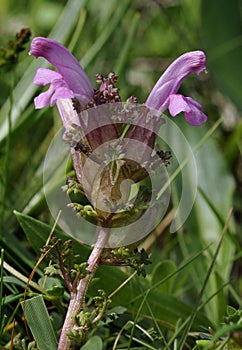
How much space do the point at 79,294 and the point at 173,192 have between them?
65 cm

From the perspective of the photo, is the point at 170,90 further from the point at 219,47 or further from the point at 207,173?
the point at 219,47

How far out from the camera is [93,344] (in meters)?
0.89

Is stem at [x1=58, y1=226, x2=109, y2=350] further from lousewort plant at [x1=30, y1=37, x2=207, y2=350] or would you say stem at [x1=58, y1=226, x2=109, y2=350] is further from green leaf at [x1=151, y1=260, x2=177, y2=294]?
green leaf at [x1=151, y1=260, x2=177, y2=294]

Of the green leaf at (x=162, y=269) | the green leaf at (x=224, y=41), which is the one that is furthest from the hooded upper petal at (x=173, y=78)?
the green leaf at (x=224, y=41)

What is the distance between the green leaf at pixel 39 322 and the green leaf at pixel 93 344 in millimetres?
46

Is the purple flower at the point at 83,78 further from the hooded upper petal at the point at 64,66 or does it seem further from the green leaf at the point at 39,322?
the green leaf at the point at 39,322

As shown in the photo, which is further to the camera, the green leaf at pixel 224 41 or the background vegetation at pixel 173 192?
the green leaf at pixel 224 41

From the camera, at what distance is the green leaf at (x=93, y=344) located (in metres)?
0.88

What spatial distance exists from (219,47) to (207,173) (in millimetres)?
500

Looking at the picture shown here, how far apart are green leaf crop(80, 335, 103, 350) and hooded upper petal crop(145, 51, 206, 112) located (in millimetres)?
328

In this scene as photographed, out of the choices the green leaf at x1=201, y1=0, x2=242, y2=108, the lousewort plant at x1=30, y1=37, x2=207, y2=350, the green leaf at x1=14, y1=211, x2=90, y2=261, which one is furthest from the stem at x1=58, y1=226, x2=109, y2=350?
the green leaf at x1=201, y1=0, x2=242, y2=108

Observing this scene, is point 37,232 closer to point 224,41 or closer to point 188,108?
point 188,108

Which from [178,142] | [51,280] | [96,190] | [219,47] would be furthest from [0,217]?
[219,47]

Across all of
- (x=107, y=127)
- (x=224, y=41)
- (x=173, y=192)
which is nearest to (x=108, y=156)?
(x=107, y=127)
